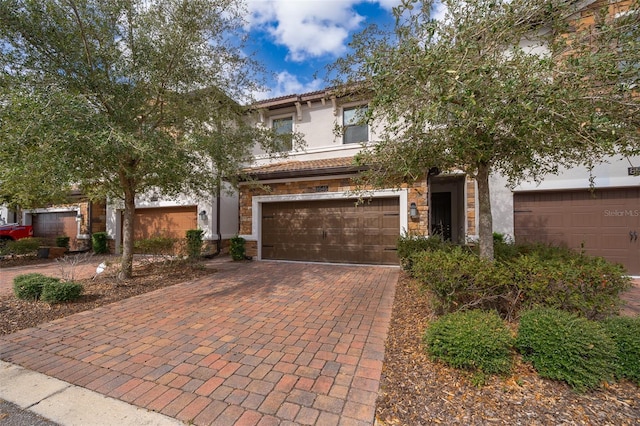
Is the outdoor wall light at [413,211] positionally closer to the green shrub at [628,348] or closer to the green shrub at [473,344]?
the green shrub at [473,344]

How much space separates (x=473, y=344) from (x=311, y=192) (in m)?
6.91

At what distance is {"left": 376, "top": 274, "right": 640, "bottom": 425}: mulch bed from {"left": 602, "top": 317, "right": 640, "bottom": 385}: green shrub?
0.10 metres

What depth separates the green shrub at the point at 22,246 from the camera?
409 inches

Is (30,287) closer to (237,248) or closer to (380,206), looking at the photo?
(237,248)

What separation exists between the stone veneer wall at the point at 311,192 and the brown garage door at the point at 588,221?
2612 mm

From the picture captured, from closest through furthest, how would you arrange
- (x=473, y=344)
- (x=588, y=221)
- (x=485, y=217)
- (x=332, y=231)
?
(x=473, y=344) < (x=485, y=217) < (x=588, y=221) < (x=332, y=231)

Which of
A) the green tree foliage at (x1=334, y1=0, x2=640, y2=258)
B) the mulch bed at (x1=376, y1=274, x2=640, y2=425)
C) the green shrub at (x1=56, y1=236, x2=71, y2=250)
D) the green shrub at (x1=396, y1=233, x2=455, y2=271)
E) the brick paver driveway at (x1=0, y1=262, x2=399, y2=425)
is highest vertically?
the green tree foliage at (x1=334, y1=0, x2=640, y2=258)

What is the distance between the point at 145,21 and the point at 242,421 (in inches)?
264

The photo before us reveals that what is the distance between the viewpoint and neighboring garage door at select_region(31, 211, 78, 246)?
13312mm

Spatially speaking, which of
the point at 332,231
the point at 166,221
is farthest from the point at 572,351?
the point at 166,221

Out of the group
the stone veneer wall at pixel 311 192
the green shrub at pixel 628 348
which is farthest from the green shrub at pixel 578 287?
the stone veneer wall at pixel 311 192

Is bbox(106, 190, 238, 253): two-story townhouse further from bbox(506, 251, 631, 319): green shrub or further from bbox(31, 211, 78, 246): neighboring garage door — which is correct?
bbox(506, 251, 631, 319): green shrub

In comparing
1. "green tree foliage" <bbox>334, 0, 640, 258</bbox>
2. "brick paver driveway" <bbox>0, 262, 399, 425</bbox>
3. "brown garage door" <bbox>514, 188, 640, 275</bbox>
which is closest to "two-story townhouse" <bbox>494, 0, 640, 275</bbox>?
"brown garage door" <bbox>514, 188, 640, 275</bbox>

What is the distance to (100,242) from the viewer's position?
12086mm
